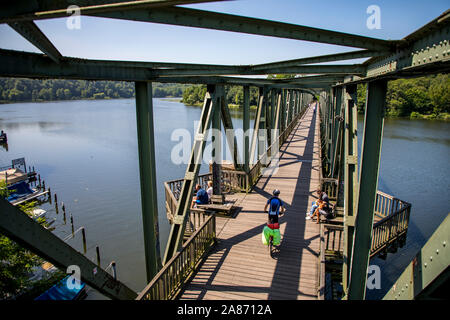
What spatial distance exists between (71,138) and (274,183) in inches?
1524

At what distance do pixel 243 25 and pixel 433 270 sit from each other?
8.39 ft

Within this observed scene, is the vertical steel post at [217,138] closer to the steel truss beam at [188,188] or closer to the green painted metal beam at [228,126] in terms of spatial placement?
the green painted metal beam at [228,126]

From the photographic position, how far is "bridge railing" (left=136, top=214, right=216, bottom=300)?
17.6ft

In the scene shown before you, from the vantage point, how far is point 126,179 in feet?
88.0

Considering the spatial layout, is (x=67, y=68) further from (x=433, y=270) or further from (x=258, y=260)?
(x=258, y=260)

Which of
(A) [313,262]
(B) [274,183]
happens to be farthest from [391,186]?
(A) [313,262]

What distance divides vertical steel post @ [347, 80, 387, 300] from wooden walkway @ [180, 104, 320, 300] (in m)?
1.25

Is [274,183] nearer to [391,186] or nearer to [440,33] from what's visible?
[440,33]

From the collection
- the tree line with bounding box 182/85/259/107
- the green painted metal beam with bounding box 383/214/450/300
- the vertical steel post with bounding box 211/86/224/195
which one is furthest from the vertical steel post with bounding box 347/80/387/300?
the tree line with bounding box 182/85/259/107

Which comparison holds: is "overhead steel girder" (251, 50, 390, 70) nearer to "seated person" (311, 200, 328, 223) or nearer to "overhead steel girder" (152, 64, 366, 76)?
"overhead steel girder" (152, 64, 366, 76)

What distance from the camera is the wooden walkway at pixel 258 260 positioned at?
6.31 metres

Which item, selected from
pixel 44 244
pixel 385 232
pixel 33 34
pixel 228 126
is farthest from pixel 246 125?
pixel 44 244

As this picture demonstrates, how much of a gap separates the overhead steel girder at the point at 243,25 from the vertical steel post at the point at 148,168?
2.87 m

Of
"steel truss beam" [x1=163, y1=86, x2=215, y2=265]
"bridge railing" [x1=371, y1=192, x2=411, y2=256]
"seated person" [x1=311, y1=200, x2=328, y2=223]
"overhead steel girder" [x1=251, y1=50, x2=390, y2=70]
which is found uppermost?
"overhead steel girder" [x1=251, y1=50, x2=390, y2=70]
